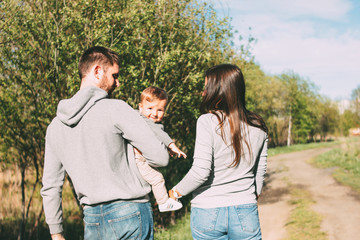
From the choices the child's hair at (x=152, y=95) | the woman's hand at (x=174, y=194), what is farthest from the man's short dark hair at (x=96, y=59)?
the child's hair at (x=152, y=95)

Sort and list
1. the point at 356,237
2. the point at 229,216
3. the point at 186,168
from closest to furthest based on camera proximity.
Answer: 1. the point at 229,216
2. the point at 356,237
3. the point at 186,168

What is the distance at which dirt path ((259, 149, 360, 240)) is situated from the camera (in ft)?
21.4

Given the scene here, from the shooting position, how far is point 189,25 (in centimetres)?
689

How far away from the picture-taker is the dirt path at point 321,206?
652 cm

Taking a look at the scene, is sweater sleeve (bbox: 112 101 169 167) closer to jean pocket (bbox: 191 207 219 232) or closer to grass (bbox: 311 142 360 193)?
jean pocket (bbox: 191 207 219 232)

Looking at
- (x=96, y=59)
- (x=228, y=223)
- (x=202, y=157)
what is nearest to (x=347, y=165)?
(x=228, y=223)

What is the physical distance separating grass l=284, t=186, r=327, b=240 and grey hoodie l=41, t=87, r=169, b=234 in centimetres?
522

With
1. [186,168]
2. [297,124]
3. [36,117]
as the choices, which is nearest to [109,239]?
[36,117]

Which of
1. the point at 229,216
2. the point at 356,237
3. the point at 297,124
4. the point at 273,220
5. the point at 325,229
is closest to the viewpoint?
the point at 229,216

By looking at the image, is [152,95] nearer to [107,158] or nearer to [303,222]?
[107,158]

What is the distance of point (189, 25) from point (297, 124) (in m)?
40.0

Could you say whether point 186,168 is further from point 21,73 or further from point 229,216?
point 229,216

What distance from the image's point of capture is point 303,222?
7043 mm

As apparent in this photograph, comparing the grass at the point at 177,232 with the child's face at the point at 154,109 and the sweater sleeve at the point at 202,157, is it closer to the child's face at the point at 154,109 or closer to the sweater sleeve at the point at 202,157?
the child's face at the point at 154,109
